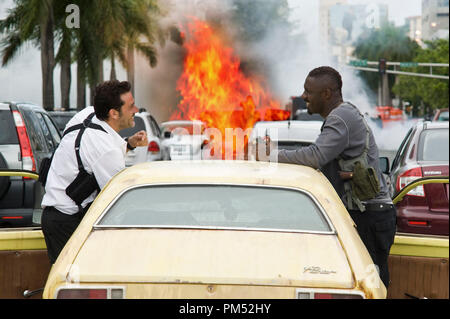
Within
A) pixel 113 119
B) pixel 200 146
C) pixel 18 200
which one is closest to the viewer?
pixel 113 119

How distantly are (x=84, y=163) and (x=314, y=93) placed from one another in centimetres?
155

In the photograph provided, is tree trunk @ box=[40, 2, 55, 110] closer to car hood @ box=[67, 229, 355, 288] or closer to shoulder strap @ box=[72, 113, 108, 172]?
shoulder strap @ box=[72, 113, 108, 172]

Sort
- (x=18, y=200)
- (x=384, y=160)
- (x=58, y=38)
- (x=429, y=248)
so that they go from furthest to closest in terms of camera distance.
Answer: (x=58, y=38) < (x=18, y=200) < (x=384, y=160) < (x=429, y=248)

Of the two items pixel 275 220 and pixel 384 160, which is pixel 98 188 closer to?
pixel 275 220

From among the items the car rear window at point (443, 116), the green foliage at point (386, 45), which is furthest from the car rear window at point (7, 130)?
the green foliage at point (386, 45)

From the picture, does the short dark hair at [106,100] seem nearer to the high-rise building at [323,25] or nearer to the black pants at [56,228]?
the black pants at [56,228]

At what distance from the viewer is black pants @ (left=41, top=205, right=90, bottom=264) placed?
495cm

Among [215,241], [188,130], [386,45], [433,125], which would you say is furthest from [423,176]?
[386,45]

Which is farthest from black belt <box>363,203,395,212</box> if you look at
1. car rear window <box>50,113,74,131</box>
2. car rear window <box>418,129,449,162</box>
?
car rear window <box>50,113,74,131</box>

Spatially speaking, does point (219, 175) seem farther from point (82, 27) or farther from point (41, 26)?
point (82, 27)

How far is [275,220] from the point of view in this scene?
4148 millimetres

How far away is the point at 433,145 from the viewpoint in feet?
29.0

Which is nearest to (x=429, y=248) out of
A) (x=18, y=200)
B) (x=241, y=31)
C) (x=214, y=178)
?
(x=214, y=178)

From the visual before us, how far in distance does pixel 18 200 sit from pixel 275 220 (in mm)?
4845
